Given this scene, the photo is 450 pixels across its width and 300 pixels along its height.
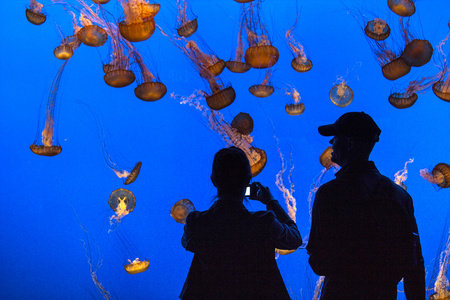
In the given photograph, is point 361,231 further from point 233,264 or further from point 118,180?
point 118,180

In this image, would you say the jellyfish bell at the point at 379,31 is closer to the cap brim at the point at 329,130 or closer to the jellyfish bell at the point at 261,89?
the jellyfish bell at the point at 261,89

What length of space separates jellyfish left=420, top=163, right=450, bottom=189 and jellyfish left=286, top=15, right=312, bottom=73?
80.6 inches

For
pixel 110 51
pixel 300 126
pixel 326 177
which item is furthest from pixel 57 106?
pixel 326 177

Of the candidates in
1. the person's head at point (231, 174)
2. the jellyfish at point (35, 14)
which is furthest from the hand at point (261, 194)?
the jellyfish at point (35, 14)

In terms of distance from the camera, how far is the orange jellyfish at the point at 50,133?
14.5 feet

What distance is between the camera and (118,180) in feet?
15.9

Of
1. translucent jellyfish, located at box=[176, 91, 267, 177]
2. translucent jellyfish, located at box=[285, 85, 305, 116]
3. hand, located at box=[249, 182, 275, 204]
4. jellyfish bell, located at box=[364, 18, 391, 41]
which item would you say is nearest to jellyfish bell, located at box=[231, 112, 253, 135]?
translucent jellyfish, located at box=[176, 91, 267, 177]

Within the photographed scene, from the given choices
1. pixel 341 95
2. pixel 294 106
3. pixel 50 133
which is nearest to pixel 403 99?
pixel 341 95

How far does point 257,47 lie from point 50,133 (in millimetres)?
2923

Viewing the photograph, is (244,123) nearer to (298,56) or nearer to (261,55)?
(261,55)

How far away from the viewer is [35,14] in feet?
15.2

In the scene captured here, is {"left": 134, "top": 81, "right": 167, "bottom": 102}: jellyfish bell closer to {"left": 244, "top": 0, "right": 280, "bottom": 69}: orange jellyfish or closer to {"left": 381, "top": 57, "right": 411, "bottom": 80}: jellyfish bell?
{"left": 244, "top": 0, "right": 280, "bottom": 69}: orange jellyfish

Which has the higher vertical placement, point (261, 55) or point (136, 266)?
point (261, 55)

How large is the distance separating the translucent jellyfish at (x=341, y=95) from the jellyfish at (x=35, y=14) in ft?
13.3
